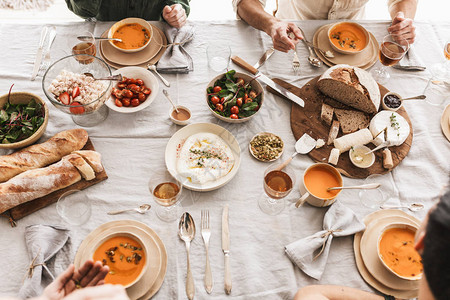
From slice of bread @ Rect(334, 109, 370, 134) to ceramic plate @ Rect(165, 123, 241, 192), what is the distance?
615 mm

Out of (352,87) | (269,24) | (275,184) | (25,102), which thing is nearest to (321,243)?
(275,184)

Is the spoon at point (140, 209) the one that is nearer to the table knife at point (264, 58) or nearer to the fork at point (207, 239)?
the fork at point (207, 239)

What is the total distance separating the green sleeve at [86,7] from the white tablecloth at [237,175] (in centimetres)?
9

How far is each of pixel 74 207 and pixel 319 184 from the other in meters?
1.16

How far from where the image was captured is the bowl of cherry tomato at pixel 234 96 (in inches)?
70.1

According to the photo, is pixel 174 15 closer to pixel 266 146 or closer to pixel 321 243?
pixel 266 146

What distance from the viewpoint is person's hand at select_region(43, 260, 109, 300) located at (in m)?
1.16

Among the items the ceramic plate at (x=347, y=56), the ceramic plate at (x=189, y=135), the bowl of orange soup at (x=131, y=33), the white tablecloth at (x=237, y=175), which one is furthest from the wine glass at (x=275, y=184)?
the bowl of orange soup at (x=131, y=33)

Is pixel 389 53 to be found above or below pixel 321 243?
above

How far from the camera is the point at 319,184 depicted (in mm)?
1611

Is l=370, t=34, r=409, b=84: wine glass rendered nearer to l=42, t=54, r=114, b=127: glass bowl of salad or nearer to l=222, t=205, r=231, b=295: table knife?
l=222, t=205, r=231, b=295: table knife

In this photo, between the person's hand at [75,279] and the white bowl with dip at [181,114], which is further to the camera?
the white bowl with dip at [181,114]

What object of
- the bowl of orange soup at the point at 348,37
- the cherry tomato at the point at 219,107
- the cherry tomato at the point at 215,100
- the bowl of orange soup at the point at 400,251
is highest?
the bowl of orange soup at the point at 348,37

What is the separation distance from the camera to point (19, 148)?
161 cm
